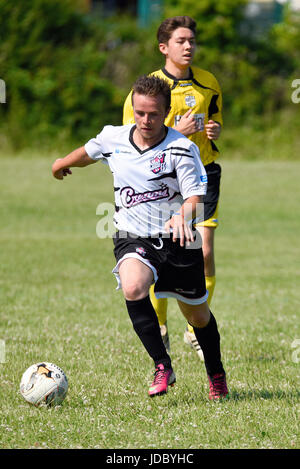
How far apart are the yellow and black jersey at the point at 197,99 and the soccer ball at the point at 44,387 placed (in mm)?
2537

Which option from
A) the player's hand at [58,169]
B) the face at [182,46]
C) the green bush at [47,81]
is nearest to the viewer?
the player's hand at [58,169]

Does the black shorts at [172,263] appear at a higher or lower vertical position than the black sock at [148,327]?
higher

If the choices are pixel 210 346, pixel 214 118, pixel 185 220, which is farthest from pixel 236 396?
pixel 214 118

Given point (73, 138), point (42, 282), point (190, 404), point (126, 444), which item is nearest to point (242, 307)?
point (42, 282)

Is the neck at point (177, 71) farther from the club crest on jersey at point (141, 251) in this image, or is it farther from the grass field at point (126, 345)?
the grass field at point (126, 345)

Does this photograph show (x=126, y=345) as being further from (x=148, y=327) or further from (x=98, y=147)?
(x=98, y=147)

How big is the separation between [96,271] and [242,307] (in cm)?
314

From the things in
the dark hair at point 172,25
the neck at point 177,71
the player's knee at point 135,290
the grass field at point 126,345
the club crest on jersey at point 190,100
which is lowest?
the grass field at point 126,345

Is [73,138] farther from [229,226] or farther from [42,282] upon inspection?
[42,282]

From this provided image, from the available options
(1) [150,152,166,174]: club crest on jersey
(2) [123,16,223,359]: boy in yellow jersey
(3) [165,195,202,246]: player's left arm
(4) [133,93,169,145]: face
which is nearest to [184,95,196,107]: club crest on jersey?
(2) [123,16,223,359]: boy in yellow jersey

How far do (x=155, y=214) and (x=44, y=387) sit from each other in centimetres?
132

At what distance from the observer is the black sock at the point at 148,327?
16.6 feet

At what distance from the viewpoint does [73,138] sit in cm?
2789

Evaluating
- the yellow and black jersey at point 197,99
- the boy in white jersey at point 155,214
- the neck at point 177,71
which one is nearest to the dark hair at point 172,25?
the neck at point 177,71
